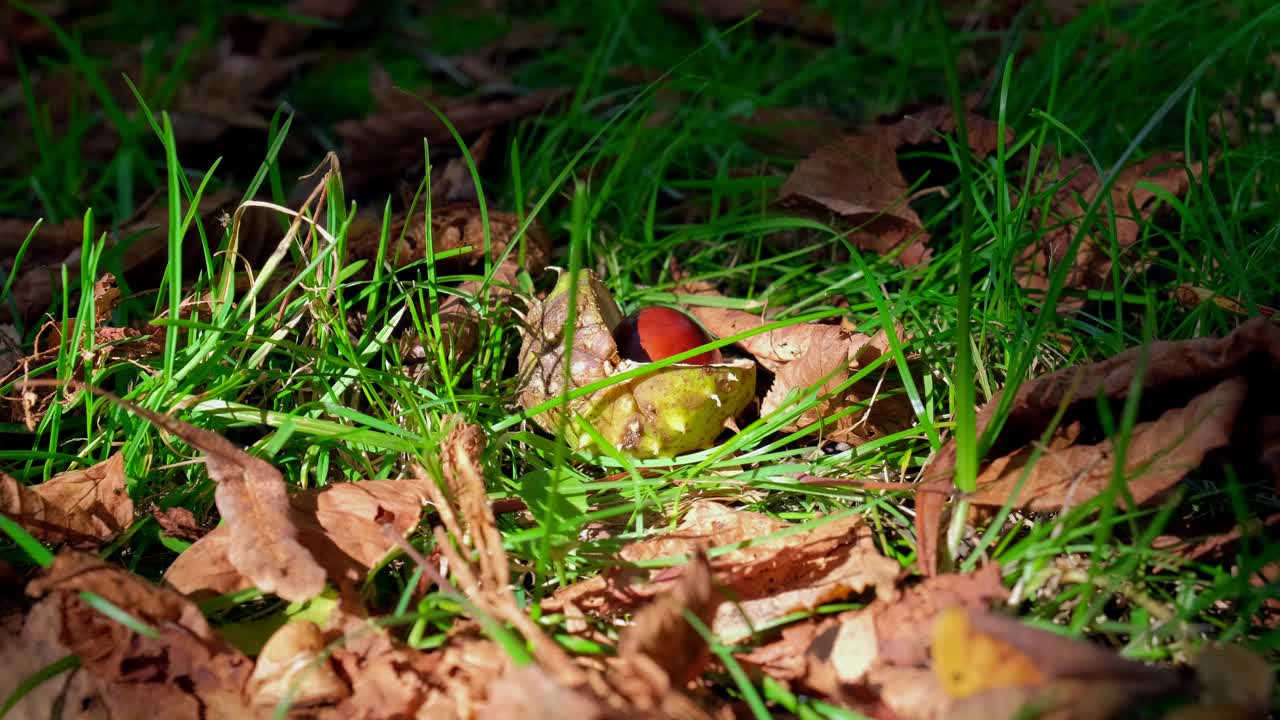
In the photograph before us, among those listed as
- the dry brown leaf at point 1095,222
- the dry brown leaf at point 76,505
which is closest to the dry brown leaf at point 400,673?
the dry brown leaf at point 76,505

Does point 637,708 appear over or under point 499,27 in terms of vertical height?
under

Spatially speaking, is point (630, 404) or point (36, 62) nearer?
point (630, 404)

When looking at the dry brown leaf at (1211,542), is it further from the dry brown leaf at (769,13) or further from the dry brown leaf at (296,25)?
the dry brown leaf at (296,25)

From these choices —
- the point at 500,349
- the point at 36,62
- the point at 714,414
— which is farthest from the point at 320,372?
the point at 36,62

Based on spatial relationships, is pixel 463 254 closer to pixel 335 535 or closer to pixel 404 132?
pixel 404 132

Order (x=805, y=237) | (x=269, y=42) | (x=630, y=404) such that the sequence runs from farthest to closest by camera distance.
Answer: (x=269, y=42), (x=805, y=237), (x=630, y=404)

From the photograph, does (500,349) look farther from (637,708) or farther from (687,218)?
(637,708)

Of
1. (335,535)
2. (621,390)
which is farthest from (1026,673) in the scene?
(335,535)
